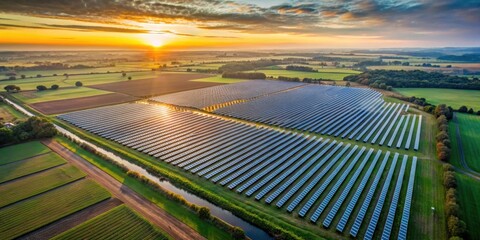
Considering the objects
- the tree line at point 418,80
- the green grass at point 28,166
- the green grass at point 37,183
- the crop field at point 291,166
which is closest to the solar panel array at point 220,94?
the crop field at point 291,166

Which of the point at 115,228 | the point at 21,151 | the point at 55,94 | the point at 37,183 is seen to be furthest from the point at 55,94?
the point at 115,228

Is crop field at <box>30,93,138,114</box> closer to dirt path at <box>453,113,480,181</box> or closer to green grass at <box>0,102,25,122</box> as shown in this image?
green grass at <box>0,102,25,122</box>

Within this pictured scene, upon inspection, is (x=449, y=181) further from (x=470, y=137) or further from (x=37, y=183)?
(x=37, y=183)

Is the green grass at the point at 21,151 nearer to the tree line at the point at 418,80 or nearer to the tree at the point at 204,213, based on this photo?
the tree at the point at 204,213

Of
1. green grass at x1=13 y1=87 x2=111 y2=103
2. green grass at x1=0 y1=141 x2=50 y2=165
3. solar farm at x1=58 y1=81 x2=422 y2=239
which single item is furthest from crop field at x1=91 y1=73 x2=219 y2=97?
green grass at x1=0 y1=141 x2=50 y2=165

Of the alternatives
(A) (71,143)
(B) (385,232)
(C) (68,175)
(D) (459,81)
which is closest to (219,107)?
(A) (71,143)

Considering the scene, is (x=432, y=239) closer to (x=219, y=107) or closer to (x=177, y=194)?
(x=177, y=194)
